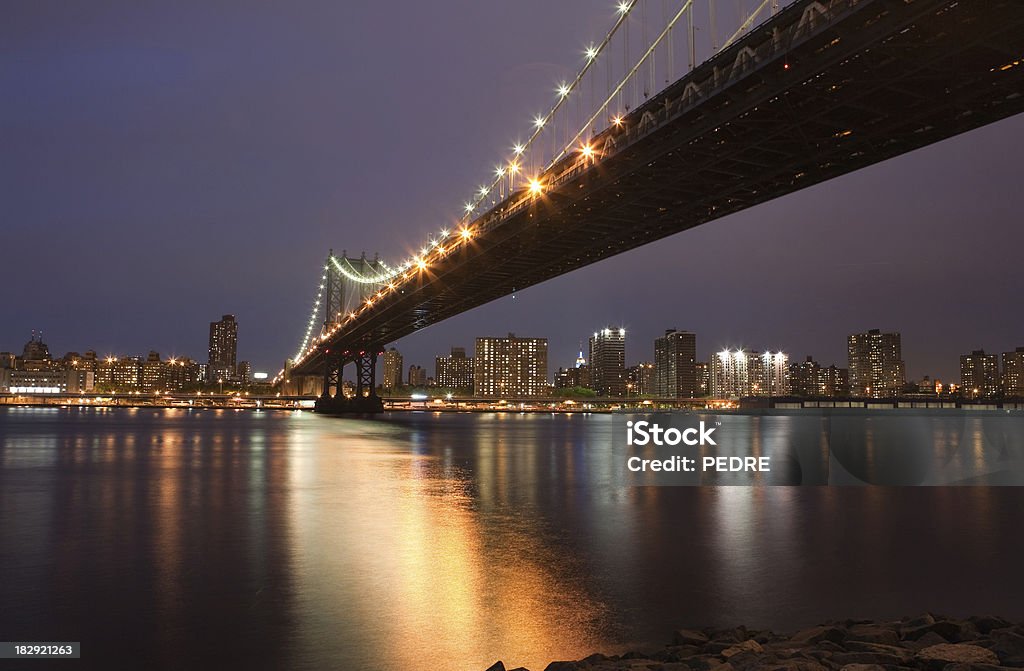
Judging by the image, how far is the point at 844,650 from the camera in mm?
6508

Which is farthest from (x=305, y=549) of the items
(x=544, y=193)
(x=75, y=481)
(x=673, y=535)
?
(x=544, y=193)

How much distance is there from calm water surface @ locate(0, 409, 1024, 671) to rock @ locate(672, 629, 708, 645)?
48 cm

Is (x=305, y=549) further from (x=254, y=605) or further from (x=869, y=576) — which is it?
(x=869, y=576)

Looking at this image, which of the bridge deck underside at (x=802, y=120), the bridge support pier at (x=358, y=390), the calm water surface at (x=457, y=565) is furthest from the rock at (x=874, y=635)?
the bridge support pier at (x=358, y=390)

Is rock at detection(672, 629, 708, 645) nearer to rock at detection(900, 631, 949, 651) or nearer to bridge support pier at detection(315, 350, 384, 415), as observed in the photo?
rock at detection(900, 631, 949, 651)

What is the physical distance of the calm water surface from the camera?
291 inches

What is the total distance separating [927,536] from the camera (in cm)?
1322

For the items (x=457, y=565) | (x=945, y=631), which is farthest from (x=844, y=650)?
(x=457, y=565)

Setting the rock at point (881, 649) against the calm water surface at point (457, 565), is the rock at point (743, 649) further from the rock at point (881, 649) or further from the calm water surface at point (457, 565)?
the calm water surface at point (457, 565)

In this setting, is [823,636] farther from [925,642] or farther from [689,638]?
[689,638]

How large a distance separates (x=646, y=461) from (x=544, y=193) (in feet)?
44.9

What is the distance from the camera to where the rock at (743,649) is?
6389 millimetres

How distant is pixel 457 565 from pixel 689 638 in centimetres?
420

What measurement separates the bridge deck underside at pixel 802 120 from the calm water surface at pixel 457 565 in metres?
11.6
